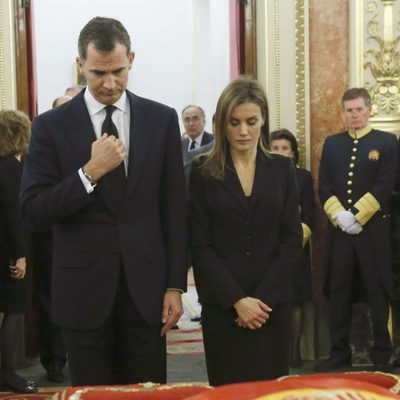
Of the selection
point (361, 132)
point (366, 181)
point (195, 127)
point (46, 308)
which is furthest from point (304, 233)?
point (195, 127)

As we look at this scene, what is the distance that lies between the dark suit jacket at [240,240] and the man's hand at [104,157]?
1.79ft

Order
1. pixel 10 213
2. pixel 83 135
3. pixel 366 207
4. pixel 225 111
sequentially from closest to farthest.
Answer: pixel 83 135 < pixel 225 111 < pixel 10 213 < pixel 366 207

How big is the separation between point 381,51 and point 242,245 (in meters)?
2.72

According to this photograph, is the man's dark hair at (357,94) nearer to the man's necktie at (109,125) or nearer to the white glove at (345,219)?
the white glove at (345,219)

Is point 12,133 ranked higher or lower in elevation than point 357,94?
lower

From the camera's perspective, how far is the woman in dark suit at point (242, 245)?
9.13 feet

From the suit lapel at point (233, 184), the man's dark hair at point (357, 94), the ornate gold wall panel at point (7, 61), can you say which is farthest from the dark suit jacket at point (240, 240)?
the ornate gold wall panel at point (7, 61)

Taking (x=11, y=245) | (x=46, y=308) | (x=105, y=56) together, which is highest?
(x=105, y=56)

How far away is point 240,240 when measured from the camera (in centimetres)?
283

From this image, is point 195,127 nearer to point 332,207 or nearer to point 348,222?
point 332,207

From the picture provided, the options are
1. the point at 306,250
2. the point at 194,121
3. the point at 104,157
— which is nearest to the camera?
the point at 104,157

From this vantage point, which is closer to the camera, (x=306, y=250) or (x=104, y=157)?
(x=104, y=157)

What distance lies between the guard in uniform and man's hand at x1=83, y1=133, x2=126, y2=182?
2675 millimetres

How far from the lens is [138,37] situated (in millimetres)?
10055
